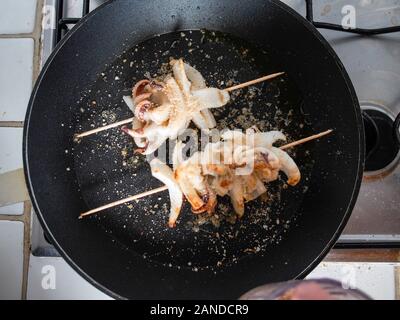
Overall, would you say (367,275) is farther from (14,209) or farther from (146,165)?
(14,209)

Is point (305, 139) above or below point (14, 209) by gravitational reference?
above

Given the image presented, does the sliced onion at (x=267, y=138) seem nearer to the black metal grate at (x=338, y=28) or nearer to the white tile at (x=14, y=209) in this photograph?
the black metal grate at (x=338, y=28)

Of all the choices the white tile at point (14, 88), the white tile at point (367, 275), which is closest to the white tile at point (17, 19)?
the white tile at point (14, 88)

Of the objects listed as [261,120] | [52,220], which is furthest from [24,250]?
[261,120]

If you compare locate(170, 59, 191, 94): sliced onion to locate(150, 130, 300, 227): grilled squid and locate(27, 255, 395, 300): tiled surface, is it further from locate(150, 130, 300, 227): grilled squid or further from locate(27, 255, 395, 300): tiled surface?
locate(27, 255, 395, 300): tiled surface

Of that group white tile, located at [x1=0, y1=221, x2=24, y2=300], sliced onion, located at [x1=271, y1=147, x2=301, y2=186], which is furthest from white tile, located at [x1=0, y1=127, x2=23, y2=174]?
sliced onion, located at [x1=271, y1=147, x2=301, y2=186]

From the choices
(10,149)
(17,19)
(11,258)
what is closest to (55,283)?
(11,258)

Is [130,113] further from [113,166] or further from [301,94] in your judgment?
[301,94]
